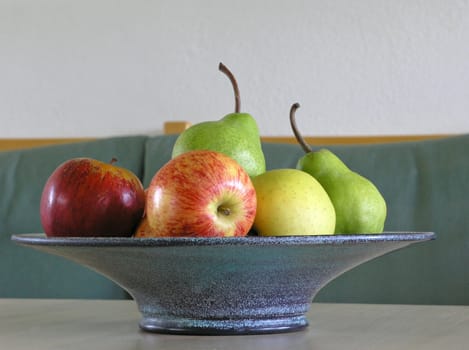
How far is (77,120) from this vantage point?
88.1 inches

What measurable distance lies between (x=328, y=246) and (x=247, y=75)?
4.75 feet

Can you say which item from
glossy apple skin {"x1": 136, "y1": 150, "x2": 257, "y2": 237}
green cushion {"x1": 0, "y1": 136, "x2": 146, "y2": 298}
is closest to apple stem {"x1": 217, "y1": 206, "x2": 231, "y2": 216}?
glossy apple skin {"x1": 136, "y1": 150, "x2": 257, "y2": 237}

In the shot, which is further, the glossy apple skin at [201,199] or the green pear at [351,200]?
the green pear at [351,200]

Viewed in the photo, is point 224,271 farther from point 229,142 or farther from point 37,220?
point 37,220

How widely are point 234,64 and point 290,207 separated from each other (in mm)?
1408

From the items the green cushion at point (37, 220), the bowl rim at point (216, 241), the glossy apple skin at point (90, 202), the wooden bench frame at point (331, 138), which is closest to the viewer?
the bowl rim at point (216, 241)

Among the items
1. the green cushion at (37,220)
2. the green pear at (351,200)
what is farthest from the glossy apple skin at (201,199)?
the green cushion at (37,220)

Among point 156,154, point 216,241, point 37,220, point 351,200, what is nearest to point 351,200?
point 351,200

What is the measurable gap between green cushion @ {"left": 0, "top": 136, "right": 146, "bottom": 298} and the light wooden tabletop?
0.73 metres

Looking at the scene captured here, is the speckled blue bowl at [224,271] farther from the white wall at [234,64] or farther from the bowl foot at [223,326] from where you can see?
the white wall at [234,64]

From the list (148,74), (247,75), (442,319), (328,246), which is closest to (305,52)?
(247,75)

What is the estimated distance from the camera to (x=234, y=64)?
6.88 ft

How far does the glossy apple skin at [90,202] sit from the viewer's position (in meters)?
0.75

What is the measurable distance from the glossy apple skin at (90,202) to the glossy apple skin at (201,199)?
6cm
